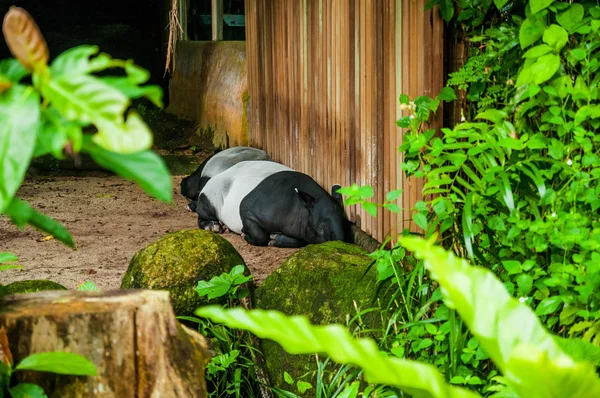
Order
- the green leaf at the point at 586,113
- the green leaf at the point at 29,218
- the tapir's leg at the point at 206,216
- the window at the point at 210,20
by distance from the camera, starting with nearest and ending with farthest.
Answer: the green leaf at the point at 29,218, the green leaf at the point at 586,113, the tapir's leg at the point at 206,216, the window at the point at 210,20

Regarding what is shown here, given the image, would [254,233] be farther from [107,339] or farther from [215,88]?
[107,339]

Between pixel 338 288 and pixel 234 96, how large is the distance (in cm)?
567

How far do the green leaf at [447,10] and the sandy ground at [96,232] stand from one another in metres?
2.15

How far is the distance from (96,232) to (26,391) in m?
5.53

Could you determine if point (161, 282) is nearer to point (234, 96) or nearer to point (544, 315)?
point (544, 315)

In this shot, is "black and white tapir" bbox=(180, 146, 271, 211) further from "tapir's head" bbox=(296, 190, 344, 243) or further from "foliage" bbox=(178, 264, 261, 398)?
"foliage" bbox=(178, 264, 261, 398)

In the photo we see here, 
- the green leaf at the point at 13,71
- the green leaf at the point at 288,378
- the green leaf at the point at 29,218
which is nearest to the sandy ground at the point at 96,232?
the green leaf at the point at 288,378

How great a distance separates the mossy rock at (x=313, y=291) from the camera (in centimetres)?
394

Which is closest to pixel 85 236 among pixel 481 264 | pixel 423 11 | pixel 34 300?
pixel 423 11

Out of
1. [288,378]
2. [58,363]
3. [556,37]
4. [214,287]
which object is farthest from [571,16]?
[58,363]

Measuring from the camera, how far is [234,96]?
945 cm

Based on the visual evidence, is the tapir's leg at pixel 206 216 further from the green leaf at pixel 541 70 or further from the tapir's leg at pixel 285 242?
the green leaf at pixel 541 70

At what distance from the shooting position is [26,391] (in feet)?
4.62

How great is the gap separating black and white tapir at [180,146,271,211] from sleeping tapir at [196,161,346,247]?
381 millimetres
